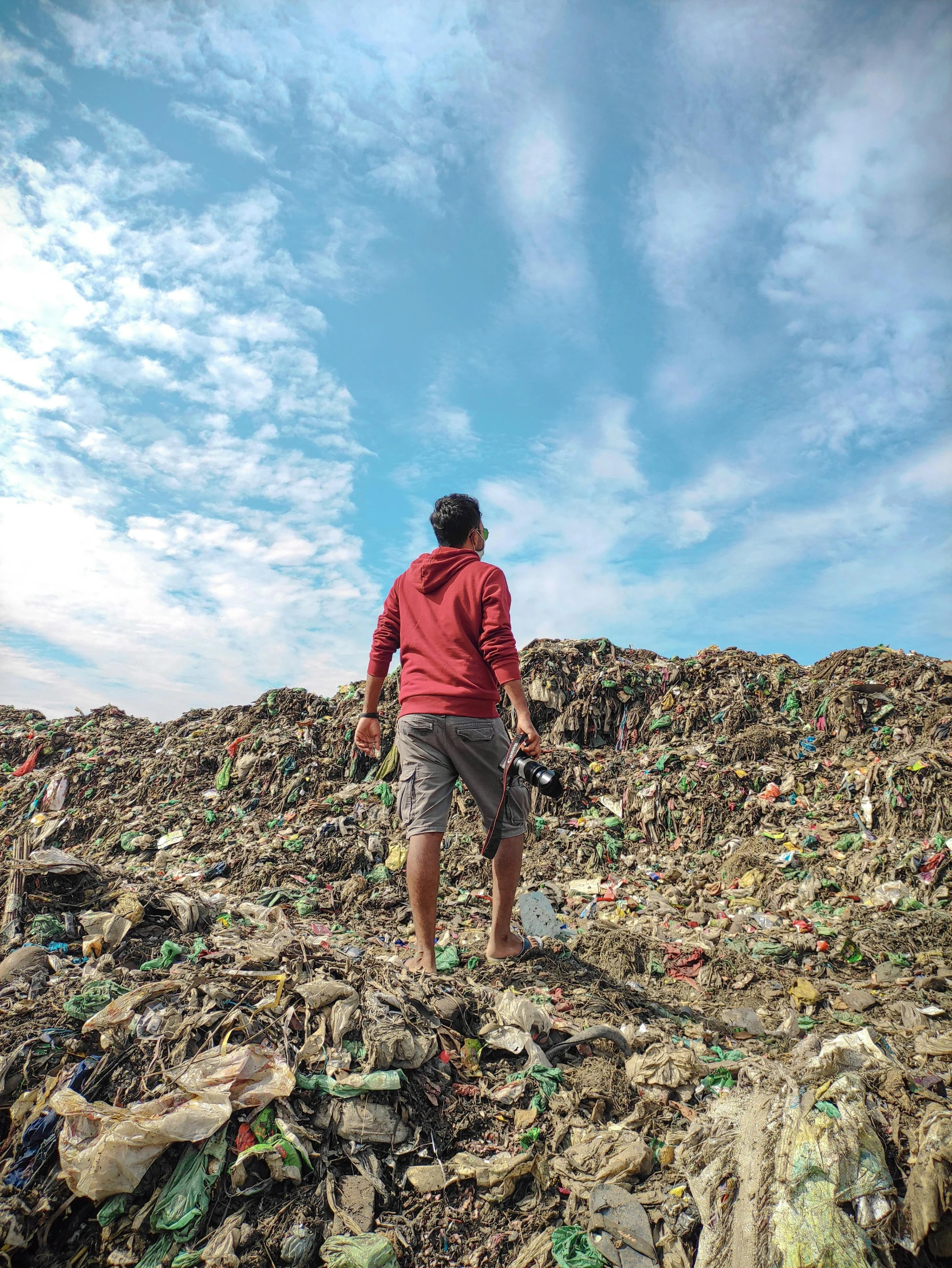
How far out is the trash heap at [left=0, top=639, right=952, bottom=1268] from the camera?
1866 millimetres

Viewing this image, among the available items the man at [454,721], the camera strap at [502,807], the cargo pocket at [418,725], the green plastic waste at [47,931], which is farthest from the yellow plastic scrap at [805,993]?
the green plastic waste at [47,931]

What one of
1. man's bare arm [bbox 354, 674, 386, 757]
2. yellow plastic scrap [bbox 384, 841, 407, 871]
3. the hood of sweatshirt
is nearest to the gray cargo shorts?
man's bare arm [bbox 354, 674, 386, 757]

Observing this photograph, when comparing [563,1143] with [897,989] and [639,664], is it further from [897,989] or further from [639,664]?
[639,664]

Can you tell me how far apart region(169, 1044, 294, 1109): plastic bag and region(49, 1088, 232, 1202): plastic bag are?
48 millimetres

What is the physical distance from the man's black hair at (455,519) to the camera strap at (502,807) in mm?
1150

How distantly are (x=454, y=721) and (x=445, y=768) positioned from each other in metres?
0.27

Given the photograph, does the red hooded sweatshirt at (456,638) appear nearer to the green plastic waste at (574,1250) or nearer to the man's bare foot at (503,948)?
the man's bare foot at (503,948)

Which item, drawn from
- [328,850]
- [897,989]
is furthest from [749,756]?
[328,850]

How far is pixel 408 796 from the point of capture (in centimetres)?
346

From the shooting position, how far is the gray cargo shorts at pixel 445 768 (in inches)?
135

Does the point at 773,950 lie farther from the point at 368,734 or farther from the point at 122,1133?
the point at 122,1133

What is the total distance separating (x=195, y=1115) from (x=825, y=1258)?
5.67ft

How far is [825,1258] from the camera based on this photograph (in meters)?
1.68

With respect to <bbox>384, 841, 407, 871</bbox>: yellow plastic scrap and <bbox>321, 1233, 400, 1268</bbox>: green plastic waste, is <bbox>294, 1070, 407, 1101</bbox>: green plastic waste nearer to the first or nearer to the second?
<bbox>321, 1233, 400, 1268</bbox>: green plastic waste
